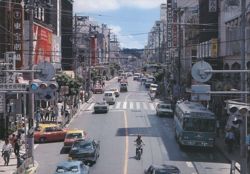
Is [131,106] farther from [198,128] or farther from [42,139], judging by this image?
[198,128]

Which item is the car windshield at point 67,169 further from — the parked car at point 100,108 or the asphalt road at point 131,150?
the parked car at point 100,108

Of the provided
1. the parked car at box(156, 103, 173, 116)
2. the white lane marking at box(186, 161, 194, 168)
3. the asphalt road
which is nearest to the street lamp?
the asphalt road

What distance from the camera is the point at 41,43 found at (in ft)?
227

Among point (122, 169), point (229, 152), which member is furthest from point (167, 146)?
point (122, 169)

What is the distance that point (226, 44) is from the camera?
60094 mm

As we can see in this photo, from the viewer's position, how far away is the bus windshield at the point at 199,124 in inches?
1642

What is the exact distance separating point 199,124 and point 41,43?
31622 millimetres

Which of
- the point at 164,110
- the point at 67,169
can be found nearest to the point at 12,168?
the point at 67,169

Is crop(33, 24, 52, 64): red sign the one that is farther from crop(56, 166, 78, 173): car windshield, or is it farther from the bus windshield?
crop(56, 166, 78, 173): car windshield

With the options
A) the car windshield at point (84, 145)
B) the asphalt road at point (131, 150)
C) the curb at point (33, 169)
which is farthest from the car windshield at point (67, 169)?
the car windshield at point (84, 145)

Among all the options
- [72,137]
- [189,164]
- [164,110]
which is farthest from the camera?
[164,110]

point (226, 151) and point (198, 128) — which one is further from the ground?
point (198, 128)

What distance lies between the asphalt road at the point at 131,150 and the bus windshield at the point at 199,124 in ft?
5.49

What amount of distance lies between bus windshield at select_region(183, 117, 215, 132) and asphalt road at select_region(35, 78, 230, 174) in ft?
5.49
